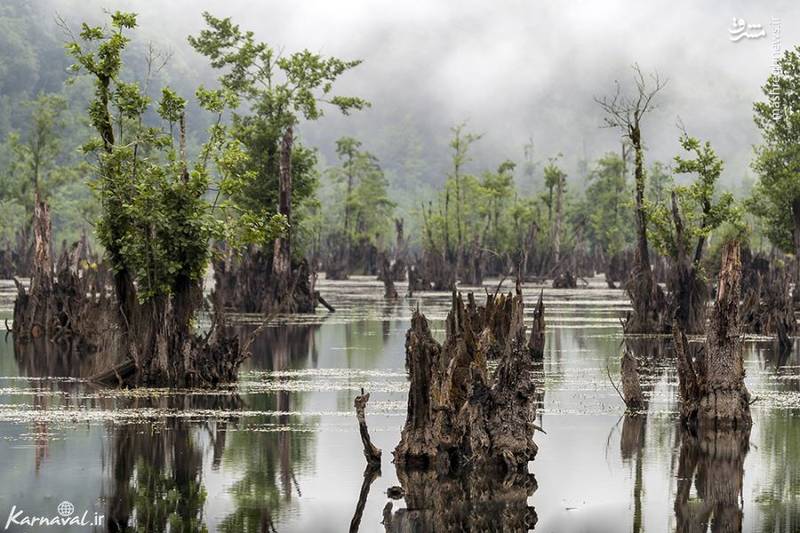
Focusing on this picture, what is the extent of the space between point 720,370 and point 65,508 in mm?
7676

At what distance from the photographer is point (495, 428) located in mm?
14484

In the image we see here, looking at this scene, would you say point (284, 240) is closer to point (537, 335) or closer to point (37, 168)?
point (537, 335)

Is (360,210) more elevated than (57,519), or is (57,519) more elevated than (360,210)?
(360,210)

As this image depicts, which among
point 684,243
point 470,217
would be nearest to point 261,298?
point 684,243

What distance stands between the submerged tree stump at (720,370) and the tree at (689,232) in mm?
13481

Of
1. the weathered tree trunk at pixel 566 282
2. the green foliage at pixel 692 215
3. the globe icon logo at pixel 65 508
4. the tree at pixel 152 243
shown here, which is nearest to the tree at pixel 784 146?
the green foliage at pixel 692 215

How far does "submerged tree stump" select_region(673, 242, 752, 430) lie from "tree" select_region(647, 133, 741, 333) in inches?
531

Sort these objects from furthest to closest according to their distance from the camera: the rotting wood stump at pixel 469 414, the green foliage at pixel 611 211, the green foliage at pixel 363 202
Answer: the green foliage at pixel 611 211 → the green foliage at pixel 363 202 → the rotting wood stump at pixel 469 414

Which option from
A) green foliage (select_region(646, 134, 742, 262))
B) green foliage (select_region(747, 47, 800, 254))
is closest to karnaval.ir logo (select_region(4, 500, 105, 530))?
green foliage (select_region(646, 134, 742, 262))

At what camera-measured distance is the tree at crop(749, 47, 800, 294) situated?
43.6 meters

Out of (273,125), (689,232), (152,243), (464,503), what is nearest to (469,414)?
(464,503)

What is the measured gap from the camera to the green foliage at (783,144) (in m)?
43.6

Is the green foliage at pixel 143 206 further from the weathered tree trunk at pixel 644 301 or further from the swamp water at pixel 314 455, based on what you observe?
the weathered tree trunk at pixel 644 301

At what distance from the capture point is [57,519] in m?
12.0
